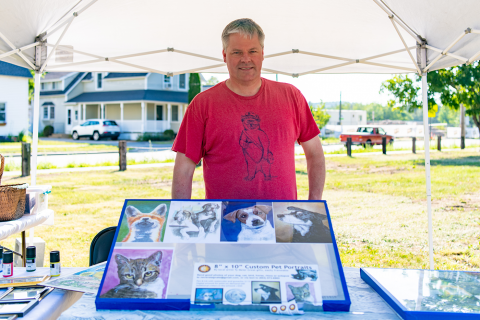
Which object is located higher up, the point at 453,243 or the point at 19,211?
the point at 19,211

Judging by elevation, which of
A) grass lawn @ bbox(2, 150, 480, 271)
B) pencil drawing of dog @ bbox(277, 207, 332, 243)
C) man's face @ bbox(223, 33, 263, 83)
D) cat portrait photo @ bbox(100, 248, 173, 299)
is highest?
man's face @ bbox(223, 33, 263, 83)

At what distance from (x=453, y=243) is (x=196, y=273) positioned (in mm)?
5805

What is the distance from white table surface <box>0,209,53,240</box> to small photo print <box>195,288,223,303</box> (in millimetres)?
2026

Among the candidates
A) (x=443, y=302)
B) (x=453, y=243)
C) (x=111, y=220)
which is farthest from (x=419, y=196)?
(x=443, y=302)

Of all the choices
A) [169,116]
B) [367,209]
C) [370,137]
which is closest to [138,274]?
[367,209]

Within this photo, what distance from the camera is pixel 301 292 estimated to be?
139 cm

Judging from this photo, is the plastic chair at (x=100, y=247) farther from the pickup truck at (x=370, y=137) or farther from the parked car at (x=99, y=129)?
the parked car at (x=99, y=129)

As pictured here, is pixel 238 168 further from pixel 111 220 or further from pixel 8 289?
pixel 111 220

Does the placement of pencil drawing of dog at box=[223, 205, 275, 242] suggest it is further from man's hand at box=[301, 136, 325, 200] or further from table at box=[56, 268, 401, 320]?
man's hand at box=[301, 136, 325, 200]

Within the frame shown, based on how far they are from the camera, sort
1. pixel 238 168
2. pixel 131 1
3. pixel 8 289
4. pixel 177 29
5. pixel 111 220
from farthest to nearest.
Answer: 1. pixel 111 220
2. pixel 177 29
3. pixel 131 1
4. pixel 238 168
5. pixel 8 289

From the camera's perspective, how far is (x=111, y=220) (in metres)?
7.34

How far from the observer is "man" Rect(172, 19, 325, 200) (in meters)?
2.24

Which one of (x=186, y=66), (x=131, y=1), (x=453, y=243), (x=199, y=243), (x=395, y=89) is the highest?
(x=395, y=89)

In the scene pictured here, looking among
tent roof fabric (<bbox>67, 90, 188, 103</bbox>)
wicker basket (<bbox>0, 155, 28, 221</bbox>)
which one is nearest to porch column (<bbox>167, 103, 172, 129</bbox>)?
tent roof fabric (<bbox>67, 90, 188, 103</bbox>)
